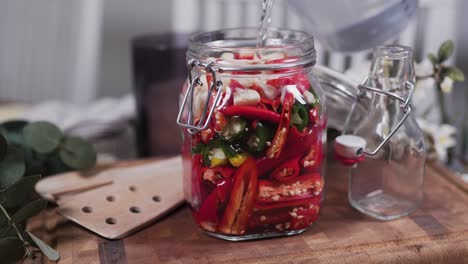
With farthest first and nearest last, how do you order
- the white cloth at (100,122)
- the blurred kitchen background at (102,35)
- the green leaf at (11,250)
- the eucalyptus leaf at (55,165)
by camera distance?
the blurred kitchen background at (102,35)
the white cloth at (100,122)
the eucalyptus leaf at (55,165)
the green leaf at (11,250)

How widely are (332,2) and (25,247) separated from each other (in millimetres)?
413

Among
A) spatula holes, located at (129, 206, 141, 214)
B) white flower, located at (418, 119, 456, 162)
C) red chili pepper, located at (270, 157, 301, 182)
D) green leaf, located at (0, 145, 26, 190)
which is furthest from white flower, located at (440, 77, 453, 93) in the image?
green leaf, located at (0, 145, 26, 190)

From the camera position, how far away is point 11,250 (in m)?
0.58

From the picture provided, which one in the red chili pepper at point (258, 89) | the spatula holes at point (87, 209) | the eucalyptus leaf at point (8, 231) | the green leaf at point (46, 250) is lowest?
the spatula holes at point (87, 209)

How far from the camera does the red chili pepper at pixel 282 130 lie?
0.59m

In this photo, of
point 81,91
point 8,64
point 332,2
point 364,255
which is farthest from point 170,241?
point 8,64

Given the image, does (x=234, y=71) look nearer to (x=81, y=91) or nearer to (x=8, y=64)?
(x=81, y=91)

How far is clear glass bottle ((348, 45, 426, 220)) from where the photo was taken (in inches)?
26.5

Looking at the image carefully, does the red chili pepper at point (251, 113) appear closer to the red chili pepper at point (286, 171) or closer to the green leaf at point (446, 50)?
the red chili pepper at point (286, 171)

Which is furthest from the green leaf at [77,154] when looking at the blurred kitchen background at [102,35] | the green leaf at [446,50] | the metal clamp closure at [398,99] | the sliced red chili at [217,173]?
the blurred kitchen background at [102,35]

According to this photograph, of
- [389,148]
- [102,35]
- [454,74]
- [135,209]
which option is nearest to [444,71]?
[454,74]

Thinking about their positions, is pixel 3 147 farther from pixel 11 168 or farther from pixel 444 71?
pixel 444 71

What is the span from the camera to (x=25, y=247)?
0.61 meters

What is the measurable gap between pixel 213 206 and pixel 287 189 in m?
0.07
